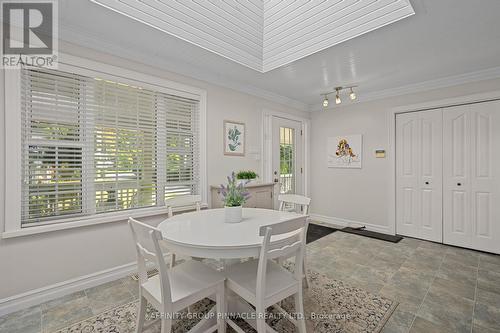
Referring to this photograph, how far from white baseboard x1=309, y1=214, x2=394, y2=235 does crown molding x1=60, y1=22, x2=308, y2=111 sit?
2631 millimetres

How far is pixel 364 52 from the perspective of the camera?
2.57m

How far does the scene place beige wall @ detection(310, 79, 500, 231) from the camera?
155 inches

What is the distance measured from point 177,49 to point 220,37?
1.70 feet

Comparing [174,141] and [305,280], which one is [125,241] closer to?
[174,141]

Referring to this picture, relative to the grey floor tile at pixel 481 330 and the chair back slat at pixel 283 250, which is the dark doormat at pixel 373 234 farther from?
the chair back slat at pixel 283 250

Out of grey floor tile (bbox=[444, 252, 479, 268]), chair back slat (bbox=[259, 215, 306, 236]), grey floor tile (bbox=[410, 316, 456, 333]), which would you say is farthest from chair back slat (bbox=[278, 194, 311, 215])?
grey floor tile (bbox=[444, 252, 479, 268])

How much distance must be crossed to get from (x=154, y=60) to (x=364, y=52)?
2432 mm

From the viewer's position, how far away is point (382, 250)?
320cm

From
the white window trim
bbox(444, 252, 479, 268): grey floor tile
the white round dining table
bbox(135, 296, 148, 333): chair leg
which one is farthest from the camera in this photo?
bbox(444, 252, 479, 268): grey floor tile

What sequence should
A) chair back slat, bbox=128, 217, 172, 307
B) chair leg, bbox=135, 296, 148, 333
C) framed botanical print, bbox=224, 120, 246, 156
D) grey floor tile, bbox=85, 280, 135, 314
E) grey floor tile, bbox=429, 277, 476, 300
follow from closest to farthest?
chair back slat, bbox=128, 217, 172, 307 < chair leg, bbox=135, 296, 148, 333 < grey floor tile, bbox=85, 280, 135, 314 < grey floor tile, bbox=429, 277, 476, 300 < framed botanical print, bbox=224, 120, 246, 156

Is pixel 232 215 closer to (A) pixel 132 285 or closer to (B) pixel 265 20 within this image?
(A) pixel 132 285

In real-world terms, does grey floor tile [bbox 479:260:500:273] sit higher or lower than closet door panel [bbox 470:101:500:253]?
lower

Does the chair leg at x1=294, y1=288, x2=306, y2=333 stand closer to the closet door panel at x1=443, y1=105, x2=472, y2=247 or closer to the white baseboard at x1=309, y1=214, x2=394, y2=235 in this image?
the white baseboard at x1=309, y1=214, x2=394, y2=235

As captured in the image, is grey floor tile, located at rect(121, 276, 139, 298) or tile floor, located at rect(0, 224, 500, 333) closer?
tile floor, located at rect(0, 224, 500, 333)
